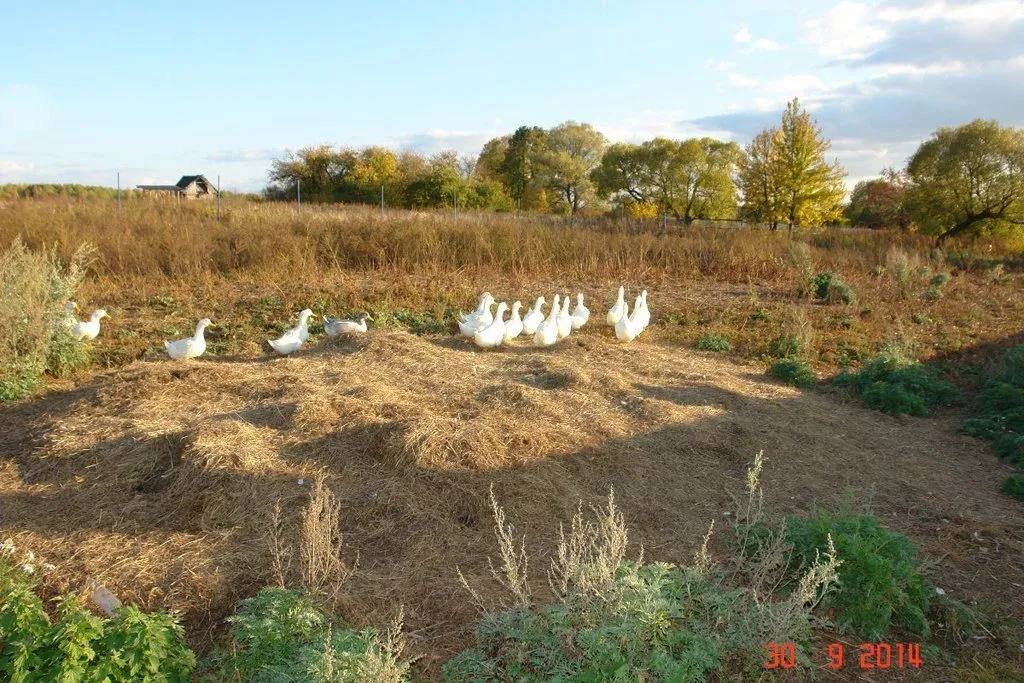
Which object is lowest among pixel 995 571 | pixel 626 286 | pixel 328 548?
pixel 995 571

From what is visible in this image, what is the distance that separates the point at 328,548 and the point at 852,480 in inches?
151

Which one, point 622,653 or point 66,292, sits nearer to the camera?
point 622,653

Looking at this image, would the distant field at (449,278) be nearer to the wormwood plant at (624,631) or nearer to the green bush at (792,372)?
the green bush at (792,372)

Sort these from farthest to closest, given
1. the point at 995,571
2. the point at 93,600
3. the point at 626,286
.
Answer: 1. the point at 626,286
2. the point at 995,571
3. the point at 93,600

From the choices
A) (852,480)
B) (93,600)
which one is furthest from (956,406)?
(93,600)

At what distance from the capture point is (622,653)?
2684 millimetres

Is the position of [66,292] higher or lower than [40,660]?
higher

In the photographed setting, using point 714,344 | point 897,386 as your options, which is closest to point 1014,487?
point 897,386

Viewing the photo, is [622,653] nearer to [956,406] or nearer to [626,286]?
[956,406]

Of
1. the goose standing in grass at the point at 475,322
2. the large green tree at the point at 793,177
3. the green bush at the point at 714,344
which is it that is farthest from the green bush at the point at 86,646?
the large green tree at the point at 793,177

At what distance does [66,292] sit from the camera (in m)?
7.02

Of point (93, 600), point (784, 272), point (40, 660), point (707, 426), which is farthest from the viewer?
point (784, 272)

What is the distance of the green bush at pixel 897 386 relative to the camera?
6.76m

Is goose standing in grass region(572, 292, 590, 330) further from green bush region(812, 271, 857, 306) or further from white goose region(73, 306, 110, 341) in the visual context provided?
white goose region(73, 306, 110, 341)
